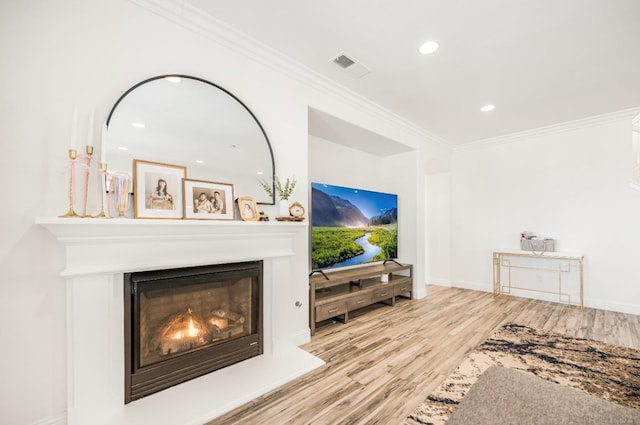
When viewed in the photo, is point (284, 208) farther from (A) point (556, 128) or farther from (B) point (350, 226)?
(A) point (556, 128)

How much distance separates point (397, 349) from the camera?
8.46ft

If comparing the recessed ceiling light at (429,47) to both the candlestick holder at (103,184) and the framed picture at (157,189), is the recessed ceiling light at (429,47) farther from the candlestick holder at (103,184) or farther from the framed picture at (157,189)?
the candlestick holder at (103,184)

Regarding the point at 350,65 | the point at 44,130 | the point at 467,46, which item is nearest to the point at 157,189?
the point at 44,130

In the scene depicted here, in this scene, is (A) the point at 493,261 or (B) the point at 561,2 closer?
(B) the point at 561,2

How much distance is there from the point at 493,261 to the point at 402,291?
5.82 feet

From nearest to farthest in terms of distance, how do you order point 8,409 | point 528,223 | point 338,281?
point 8,409, point 338,281, point 528,223

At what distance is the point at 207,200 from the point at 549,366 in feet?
9.94

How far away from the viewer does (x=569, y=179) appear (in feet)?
13.4

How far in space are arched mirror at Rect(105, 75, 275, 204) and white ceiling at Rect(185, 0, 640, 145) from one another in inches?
23.4

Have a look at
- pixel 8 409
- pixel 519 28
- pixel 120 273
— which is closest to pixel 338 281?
pixel 120 273

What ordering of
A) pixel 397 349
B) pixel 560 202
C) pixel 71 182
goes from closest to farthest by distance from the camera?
pixel 71 182 < pixel 397 349 < pixel 560 202

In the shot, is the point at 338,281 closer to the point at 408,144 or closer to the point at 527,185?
the point at 408,144

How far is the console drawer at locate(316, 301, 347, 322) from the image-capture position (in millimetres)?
2939

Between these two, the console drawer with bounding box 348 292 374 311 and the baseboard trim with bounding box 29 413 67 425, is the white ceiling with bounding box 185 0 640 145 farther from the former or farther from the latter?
the baseboard trim with bounding box 29 413 67 425
